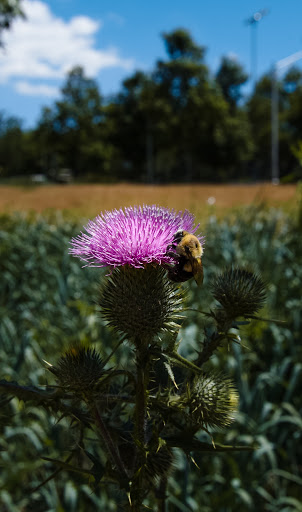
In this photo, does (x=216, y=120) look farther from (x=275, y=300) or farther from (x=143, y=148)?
(x=275, y=300)

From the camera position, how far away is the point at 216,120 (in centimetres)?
3809

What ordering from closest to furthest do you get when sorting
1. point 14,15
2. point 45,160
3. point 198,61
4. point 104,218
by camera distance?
point 104,218, point 14,15, point 198,61, point 45,160

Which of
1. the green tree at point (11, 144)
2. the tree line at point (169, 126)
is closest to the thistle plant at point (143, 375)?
the tree line at point (169, 126)

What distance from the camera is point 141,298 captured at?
35.7 inches

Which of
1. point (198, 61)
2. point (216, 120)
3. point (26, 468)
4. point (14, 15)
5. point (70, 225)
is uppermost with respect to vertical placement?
point (198, 61)

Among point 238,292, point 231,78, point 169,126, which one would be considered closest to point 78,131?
point 169,126

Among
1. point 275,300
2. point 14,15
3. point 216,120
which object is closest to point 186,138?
point 216,120

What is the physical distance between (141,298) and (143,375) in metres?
0.23

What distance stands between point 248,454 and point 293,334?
3.85 feet

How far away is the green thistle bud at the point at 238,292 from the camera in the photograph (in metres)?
0.96

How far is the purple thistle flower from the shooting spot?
876 millimetres

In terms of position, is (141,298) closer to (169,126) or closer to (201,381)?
(201,381)

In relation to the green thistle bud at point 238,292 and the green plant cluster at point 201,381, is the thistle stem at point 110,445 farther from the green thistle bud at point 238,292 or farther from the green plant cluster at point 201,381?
the green thistle bud at point 238,292

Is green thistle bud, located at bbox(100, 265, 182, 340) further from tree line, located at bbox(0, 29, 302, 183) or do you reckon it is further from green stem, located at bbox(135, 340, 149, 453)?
tree line, located at bbox(0, 29, 302, 183)
